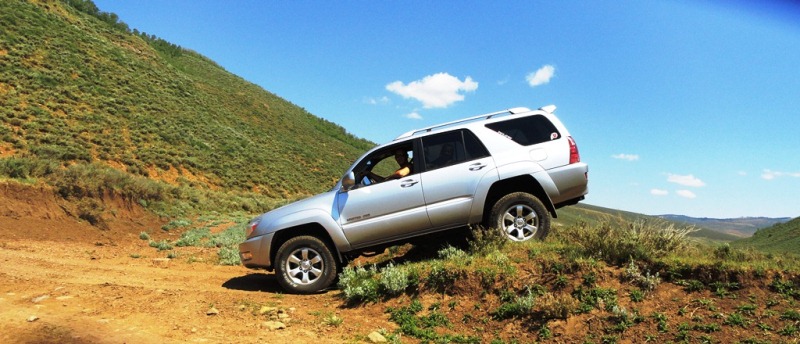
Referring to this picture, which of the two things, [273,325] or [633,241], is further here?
[633,241]

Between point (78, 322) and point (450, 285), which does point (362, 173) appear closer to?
point (450, 285)

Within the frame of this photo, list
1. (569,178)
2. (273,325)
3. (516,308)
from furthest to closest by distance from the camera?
(569,178) < (273,325) < (516,308)

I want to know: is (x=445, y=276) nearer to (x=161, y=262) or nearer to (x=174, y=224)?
(x=161, y=262)

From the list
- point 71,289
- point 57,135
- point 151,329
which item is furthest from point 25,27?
point 151,329

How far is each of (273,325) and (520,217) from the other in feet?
11.1

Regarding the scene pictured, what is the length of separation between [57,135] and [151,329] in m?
25.0

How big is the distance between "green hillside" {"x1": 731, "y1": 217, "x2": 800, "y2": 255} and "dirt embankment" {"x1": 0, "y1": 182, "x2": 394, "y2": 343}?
62.8ft

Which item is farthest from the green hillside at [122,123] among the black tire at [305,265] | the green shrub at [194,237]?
the black tire at [305,265]

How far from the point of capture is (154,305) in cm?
569

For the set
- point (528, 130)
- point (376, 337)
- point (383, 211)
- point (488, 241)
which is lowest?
point (376, 337)

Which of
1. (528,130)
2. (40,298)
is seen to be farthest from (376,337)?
(40,298)

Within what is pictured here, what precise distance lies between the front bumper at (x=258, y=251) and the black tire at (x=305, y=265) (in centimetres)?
21

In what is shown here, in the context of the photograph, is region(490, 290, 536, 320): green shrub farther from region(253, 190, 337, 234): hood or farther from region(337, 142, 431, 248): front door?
region(253, 190, 337, 234): hood

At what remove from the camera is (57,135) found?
2455cm
